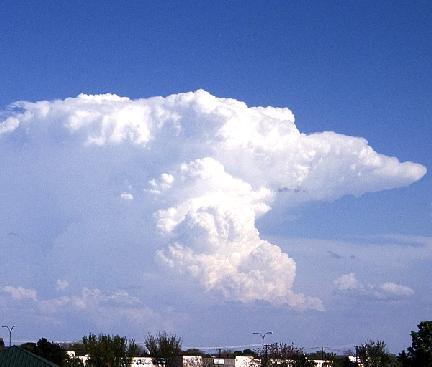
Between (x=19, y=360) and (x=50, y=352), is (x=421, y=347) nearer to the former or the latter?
(x=19, y=360)

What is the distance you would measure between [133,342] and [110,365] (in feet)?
187

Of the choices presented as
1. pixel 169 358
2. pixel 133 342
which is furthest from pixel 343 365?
pixel 133 342

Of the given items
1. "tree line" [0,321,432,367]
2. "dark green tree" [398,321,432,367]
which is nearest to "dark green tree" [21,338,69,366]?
"tree line" [0,321,432,367]

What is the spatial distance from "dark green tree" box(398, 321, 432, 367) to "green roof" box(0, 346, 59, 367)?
57871 mm

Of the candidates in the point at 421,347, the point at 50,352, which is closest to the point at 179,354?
the point at 50,352

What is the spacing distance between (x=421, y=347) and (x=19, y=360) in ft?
200

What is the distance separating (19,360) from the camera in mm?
72812

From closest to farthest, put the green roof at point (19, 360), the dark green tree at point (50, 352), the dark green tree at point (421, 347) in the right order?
the green roof at point (19, 360)
the dark green tree at point (421, 347)
the dark green tree at point (50, 352)

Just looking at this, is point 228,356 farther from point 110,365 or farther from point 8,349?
point 8,349

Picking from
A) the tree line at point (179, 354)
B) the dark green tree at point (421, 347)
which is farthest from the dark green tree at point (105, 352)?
the dark green tree at point (421, 347)

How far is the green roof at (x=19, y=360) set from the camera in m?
72.0

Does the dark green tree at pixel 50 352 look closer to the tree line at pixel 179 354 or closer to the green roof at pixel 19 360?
the tree line at pixel 179 354

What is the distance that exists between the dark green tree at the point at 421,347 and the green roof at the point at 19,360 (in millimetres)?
57871

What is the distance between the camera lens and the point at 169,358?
173 m
